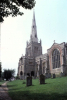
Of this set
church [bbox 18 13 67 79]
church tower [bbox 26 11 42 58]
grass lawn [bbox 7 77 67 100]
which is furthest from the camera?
church tower [bbox 26 11 42 58]

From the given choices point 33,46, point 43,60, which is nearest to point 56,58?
point 43,60

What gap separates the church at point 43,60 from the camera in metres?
27.9

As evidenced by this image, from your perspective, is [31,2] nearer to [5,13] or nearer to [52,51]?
[5,13]

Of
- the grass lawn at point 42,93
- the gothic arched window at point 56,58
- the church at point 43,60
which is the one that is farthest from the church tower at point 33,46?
the grass lawn at point 42,93

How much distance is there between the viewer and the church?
27.9 meters

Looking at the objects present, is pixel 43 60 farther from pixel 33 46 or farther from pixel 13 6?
pixel 13 6

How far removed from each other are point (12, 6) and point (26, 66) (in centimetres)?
3334

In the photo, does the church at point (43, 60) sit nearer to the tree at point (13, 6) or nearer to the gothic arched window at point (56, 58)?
the gothic arched window at point (56, 58)

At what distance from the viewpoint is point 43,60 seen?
3681cm

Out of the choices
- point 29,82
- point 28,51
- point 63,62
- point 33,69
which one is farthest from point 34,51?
point 29,82

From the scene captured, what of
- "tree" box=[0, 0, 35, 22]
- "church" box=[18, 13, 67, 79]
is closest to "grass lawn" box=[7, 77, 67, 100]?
"tree" box=[0, 0, 35, 22]

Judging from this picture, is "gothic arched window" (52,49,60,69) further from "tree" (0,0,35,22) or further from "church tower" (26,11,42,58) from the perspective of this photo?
"tree" (0,0,35,22)

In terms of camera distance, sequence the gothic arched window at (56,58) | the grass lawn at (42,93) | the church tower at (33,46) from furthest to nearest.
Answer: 1. the church tower at (33,46)
2. the gothic arched window at (56,58)
3. the grass lawn at (42,93)

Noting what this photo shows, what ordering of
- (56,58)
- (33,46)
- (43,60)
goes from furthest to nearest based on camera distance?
(33,46)
(43,60)
(56,58)
